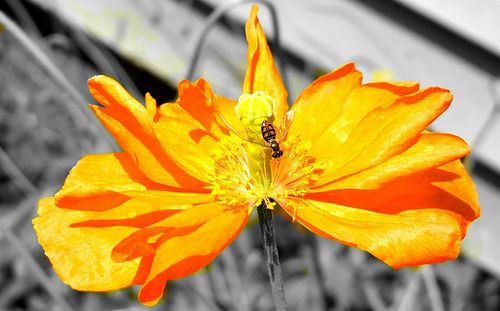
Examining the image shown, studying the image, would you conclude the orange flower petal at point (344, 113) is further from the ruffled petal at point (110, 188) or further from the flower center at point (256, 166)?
the ruffled petal at point (110, 188)

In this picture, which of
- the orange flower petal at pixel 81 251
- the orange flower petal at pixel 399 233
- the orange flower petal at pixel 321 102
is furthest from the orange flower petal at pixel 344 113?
the orange flower petal at pixel 81 251

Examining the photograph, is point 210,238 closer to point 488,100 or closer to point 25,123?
point 488,100

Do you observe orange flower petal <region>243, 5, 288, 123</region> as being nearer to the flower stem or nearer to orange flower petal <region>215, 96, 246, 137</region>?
orange flower petal <region>215, 96, 246, 137</region>

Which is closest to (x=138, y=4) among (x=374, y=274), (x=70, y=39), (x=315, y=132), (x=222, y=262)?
(x=70, y=39)

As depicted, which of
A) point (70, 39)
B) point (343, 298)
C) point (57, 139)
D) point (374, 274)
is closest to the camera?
point (343, 298)

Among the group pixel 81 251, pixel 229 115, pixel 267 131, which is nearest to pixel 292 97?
pixel 229 115

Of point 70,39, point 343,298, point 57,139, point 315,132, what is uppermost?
Result: point 70,39

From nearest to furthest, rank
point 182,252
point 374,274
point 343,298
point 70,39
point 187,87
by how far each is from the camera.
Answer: point 182,252 → point 187,87 → point 343,298 → point 374,274 → point 70,39

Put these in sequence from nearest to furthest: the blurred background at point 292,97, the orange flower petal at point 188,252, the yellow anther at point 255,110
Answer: the orange flower petal at point 188,252
the yellow anther at point 255,110
the blurred background at point 292,97
